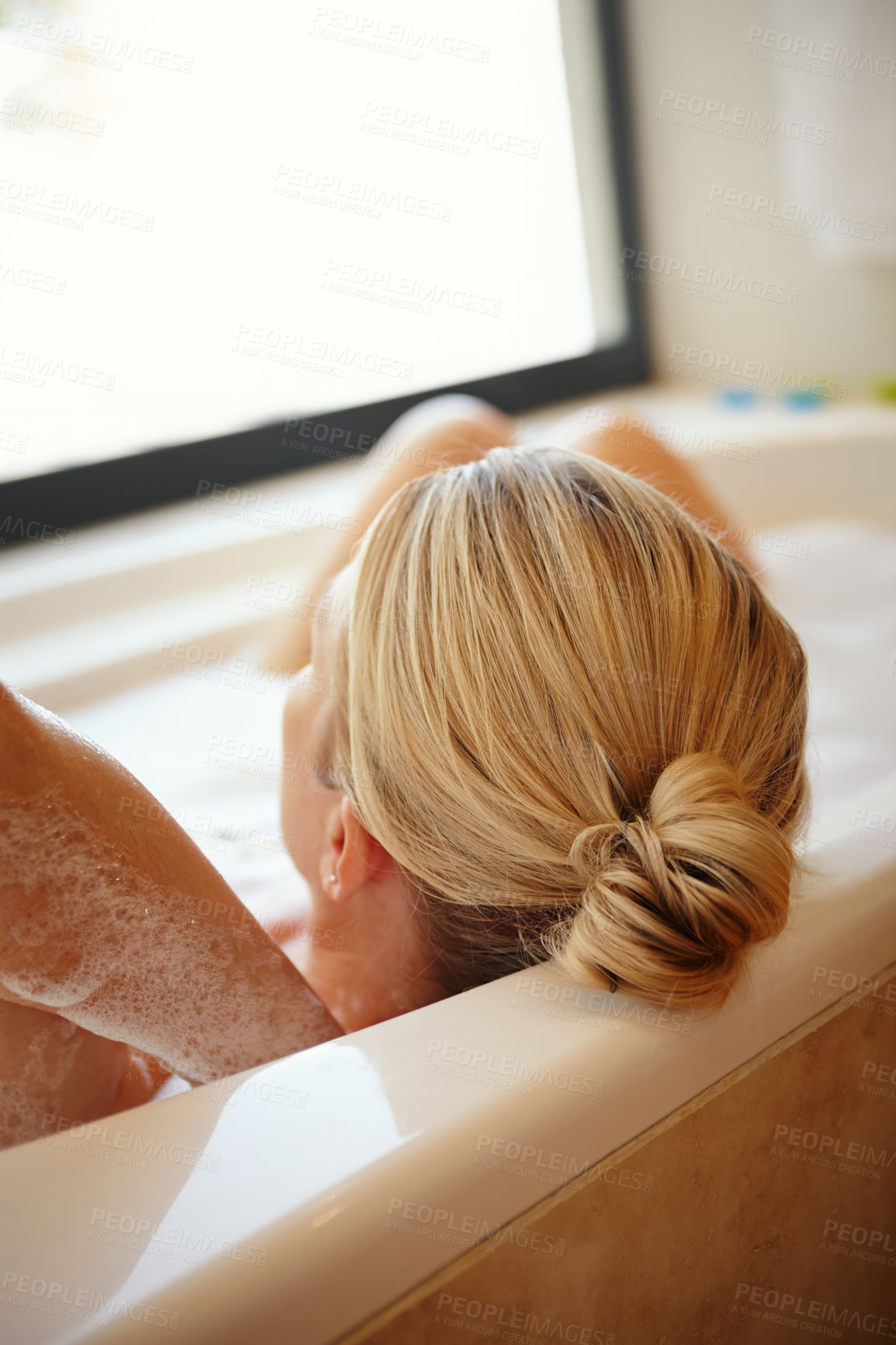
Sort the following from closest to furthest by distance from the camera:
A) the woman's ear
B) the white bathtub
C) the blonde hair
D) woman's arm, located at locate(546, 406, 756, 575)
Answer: the white bathtub, the blonde hair, the woman's ear, woman's arm, located at locate(546, 406, 756, 575)

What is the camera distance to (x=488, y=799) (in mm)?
583

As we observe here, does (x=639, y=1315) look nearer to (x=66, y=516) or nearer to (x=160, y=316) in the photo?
(x=66, y=516)

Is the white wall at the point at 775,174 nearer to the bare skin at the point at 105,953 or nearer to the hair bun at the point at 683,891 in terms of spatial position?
the hair bun at the point at 683,891

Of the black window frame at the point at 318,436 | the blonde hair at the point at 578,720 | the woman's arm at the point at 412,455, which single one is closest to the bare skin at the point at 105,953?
the blonde hair at the point at 578,720

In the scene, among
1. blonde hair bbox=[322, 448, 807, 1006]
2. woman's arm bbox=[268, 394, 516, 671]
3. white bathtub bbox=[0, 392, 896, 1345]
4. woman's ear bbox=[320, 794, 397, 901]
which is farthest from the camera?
woman's arm bbox=[268, 394, 516, 671]

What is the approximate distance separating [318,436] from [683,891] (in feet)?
5.38

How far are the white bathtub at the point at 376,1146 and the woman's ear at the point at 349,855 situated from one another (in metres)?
0.12

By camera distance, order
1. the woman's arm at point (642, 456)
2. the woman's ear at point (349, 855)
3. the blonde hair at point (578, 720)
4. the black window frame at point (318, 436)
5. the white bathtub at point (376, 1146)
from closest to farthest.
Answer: the white bathtub at point (376, 1146) → the blonde hair at point (578, 720) → the woman's ear at point (349, 855) → the woman's arm at point (642, 456) → the black window frame at point (318, 436)

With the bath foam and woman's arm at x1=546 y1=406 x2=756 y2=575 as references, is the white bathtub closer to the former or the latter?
the bath foam

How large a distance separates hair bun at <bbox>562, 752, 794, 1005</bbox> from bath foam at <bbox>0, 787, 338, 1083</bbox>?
0.20 m

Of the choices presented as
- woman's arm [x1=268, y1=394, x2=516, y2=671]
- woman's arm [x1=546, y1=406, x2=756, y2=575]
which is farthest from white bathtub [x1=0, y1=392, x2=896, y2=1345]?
woman's arm [x1=268, y1=394, x2=516, y2=671]

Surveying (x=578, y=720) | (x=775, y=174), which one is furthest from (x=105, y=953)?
(x=775, y=174)

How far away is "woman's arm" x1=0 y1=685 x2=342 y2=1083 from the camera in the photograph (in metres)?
0.51

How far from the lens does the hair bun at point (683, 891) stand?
1.69 ft
